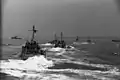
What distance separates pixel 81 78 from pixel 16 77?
325 inches

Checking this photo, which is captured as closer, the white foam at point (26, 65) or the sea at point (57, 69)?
the sea at point (57, 69)

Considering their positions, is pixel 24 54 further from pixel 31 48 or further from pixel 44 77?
pixel 44 77

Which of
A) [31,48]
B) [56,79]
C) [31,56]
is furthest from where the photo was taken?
[31,48]

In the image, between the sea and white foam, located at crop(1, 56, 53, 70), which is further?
white foam, located at crop(1, 56, 53, 70)

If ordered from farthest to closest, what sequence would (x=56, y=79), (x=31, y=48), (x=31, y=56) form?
1. (x=31, y=48)
2. (x=31, y=56)
3. (x=56, y=79)

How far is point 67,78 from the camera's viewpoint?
23.1 meters

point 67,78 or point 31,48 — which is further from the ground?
point 31,48

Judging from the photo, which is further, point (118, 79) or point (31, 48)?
point (31, 48)

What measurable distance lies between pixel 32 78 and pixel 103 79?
8973 millimetres

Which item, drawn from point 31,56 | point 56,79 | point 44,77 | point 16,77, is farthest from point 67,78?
point 31,56

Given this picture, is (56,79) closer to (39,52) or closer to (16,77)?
(16,77)

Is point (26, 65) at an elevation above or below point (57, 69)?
above

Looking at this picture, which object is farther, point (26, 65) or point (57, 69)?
point (26, 65)

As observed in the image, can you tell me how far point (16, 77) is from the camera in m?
23.0
